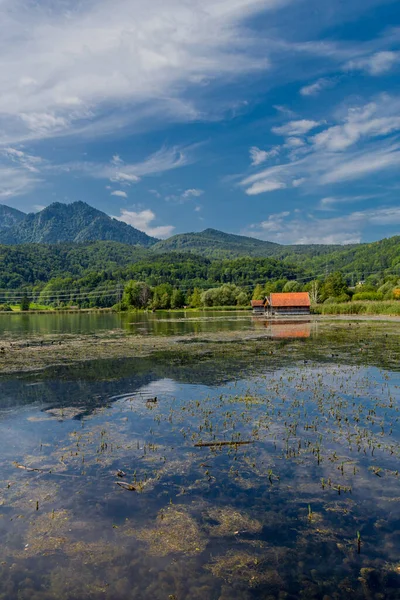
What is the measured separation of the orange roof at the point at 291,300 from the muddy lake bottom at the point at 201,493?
276 feet

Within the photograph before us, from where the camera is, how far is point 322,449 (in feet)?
41.0

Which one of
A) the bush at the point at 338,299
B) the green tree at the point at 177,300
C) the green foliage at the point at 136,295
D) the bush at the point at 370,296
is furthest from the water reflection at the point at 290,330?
the green tree at the point at 177,300

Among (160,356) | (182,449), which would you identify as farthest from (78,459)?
(160,356)

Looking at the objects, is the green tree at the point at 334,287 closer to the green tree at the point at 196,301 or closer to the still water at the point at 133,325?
the still water at the point at 133,325

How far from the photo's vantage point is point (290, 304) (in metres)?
104

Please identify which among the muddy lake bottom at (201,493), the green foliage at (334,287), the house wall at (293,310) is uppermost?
the green foliage at (334,287)

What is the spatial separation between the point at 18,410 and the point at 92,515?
9.94m

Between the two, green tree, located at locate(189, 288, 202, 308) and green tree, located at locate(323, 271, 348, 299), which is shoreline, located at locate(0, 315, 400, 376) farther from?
green tree, located at locate(189, 288, 202, 308)

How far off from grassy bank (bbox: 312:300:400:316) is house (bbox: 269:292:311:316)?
429cm

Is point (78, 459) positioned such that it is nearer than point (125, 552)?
No

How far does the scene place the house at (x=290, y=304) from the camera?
103250 millimetres

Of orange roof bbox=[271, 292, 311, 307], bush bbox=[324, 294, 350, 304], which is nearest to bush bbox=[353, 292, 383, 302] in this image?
bush bbox=[324, 294, 350, 304]

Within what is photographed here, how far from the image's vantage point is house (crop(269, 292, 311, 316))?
4065 inches

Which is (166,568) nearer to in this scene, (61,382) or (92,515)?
(92,515)
